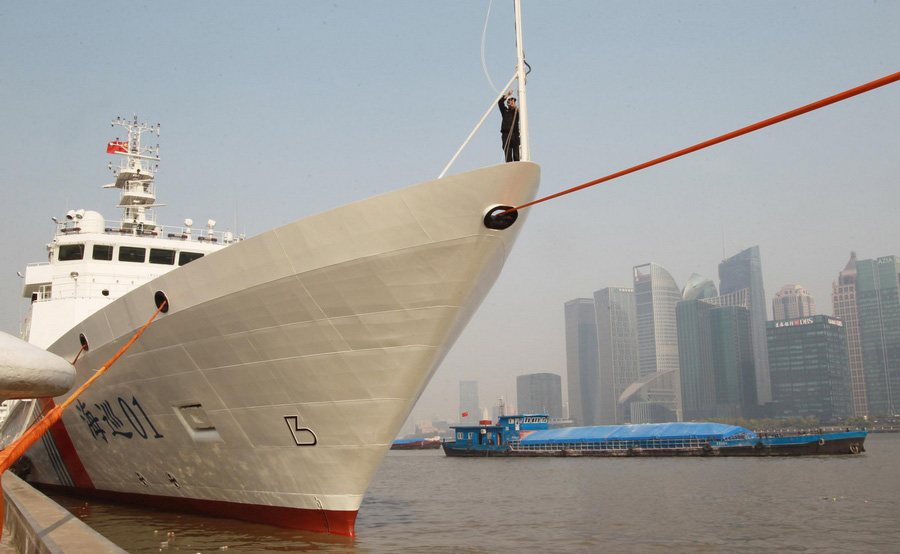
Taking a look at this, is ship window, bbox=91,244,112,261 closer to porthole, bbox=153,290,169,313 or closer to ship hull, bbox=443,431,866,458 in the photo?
porthole, bbox=153,290,169,313

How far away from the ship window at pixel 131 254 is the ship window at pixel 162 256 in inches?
7.5

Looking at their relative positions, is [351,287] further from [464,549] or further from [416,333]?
[464,549]

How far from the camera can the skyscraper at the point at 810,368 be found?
5133 inches

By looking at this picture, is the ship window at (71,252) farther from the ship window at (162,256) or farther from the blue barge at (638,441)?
the blue barge at (638,441)

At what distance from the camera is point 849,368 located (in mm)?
138875

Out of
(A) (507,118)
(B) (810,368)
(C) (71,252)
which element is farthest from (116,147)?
(B) (810,368)

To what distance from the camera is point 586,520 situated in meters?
15.2

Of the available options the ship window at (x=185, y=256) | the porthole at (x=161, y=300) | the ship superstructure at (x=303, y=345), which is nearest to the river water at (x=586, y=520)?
the ship superstructure at (x=303, y=345)

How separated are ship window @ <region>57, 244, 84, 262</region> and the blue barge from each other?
39.4m

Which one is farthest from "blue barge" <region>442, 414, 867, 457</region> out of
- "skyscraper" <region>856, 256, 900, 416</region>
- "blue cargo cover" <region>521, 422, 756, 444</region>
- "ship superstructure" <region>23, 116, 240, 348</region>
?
"skyscraper" <region>856, 256, 900, 416</region>

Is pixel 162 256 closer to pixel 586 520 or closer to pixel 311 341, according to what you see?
pixel 311 341

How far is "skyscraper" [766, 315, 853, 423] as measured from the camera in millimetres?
130375

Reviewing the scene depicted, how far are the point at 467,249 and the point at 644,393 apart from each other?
557 ft

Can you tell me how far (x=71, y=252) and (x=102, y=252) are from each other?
67 cm
